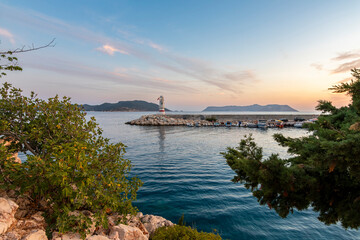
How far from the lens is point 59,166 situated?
13.0ft

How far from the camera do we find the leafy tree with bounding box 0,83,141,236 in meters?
4.23

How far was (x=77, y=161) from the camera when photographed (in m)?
4.33

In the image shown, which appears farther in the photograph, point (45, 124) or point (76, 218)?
point (45, 124)

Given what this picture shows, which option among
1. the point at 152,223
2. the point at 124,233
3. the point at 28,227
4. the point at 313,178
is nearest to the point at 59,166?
the point at 28,227

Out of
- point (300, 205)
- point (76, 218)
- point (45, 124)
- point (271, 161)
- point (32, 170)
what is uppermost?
point (45, 124)

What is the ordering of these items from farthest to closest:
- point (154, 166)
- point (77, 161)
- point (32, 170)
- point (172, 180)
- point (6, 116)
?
point (154, 166) → point (172, 180) → point (6, 116) → point (77, 161) → point (32, 170)

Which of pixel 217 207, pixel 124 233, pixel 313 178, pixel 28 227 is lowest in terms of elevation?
pixel 217 207

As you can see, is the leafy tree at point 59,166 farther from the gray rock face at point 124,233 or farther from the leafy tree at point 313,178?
the leafy tree at point 313,178

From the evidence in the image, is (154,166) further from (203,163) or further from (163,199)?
(163,199)

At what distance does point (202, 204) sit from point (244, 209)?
252 cm

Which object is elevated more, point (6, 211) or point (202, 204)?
point (6, 211)

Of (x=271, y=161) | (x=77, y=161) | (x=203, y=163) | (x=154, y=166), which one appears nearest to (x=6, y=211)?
(x=77, y=161)

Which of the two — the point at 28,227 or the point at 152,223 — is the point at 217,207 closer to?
the point at 152,223

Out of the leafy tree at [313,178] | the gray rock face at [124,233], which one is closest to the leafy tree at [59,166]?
the gray rock face at [124,233]
